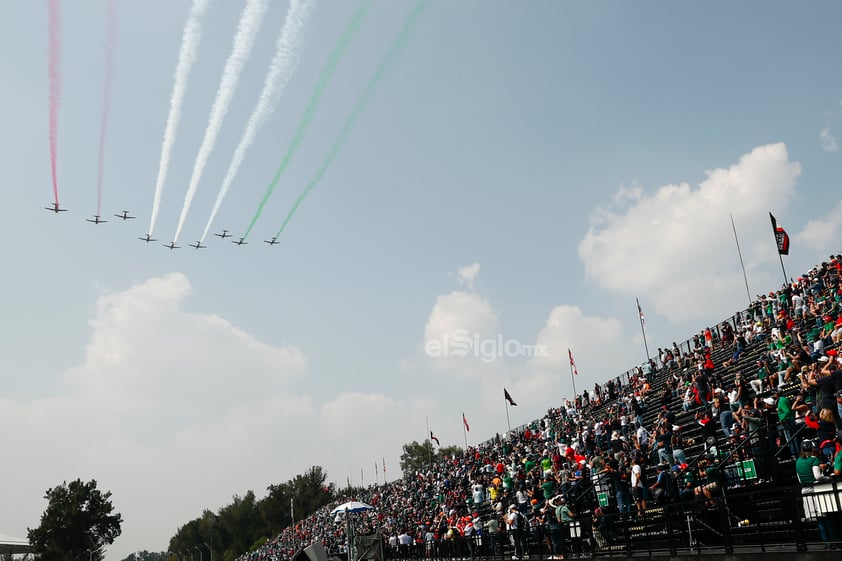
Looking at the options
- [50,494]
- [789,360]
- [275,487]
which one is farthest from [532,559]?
[275,487]

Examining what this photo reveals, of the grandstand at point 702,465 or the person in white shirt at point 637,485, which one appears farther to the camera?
the person in white shirt at point 637,485

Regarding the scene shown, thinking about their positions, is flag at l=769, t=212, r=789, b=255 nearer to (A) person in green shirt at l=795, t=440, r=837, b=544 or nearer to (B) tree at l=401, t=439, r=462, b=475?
(A) person in green shirt at l=795, t=440, r=837, b=544

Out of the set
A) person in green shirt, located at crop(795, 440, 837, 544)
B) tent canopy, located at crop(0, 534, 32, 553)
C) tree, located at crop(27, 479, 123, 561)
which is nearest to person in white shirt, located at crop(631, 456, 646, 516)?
person in green shirt, located at crop(795, 440, 837, 544)

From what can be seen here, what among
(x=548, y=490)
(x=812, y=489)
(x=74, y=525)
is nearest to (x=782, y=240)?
(x=548, y=490)

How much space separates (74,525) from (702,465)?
99.1 m

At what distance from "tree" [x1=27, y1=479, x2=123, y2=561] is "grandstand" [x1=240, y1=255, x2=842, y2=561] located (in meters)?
76.0

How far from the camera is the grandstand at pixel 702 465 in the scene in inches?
449

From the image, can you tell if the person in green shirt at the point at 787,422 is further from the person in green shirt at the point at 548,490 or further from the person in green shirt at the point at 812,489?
the person in green shirt at the point at 548,490

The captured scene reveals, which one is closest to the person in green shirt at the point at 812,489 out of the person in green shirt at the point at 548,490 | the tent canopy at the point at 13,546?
the person in green shirt at the point at 548,490

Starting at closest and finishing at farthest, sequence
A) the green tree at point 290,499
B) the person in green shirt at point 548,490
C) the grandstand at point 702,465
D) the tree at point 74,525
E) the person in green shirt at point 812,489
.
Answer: the person in green shirt at point 812,489
the grandstand at point 702,465
the person in green shirt at point 548,490
the tree at point 74,525
the green tree at point 290,499

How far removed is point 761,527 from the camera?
1116 centimetres

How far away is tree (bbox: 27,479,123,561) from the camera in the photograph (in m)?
89.1

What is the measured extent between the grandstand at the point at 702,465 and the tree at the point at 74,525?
7605cm

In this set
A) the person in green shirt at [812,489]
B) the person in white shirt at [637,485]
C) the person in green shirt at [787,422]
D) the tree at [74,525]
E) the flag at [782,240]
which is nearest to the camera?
the person in green shirt at [812,489]
